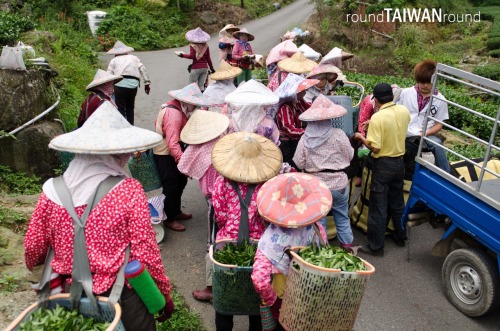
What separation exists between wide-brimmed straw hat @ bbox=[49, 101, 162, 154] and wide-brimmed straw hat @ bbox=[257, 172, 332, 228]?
88 centimetres

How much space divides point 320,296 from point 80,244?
1451 millimetres

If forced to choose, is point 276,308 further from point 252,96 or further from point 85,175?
point 252,96

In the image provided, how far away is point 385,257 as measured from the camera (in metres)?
5.58

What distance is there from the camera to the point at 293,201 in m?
3.23

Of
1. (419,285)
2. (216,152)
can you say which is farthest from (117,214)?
(419,285)

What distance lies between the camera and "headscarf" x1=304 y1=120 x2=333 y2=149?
4.75 m

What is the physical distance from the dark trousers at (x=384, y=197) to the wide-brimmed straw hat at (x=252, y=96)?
1367 mm

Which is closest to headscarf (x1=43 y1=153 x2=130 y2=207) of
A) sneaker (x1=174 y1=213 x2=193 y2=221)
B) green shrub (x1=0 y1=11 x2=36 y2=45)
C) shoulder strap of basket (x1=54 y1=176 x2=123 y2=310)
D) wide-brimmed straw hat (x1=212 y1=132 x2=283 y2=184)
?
shoulder strap of basket (x1=54 y1=176 x2=123 y2=310)

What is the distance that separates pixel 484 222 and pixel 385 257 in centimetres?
153

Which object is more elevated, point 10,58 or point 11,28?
point 10,58

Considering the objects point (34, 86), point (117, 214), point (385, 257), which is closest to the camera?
point (117, 214)

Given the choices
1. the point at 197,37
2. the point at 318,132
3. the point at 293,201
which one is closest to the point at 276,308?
the point at 293,201

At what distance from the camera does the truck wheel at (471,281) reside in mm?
4355

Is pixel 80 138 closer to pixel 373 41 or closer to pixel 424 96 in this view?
pixel 424 96
